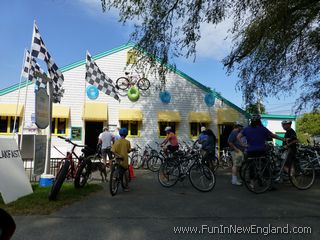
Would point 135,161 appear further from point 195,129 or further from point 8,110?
point 8,110

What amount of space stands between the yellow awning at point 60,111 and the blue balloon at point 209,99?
25.9ft

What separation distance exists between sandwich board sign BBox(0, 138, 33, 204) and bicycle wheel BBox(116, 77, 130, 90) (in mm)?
11149

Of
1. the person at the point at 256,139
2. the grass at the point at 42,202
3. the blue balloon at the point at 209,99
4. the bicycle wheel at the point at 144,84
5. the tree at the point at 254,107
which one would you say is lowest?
the grass at the point at 42,202

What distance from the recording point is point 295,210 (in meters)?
6.40

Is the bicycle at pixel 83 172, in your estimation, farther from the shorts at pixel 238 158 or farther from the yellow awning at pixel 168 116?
the yellow awning at pixel 168 116

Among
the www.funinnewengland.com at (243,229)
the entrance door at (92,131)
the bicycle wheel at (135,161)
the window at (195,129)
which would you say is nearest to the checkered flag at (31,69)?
the bicycle wheel at (135,161)

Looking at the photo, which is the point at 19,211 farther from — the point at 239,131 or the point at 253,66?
the point at 253,66

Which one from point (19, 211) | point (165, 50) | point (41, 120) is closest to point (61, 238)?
point (19, 211)

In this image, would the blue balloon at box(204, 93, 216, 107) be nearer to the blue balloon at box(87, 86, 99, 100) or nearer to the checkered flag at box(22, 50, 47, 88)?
the blue balloon at box(87, 86, 99, 100)

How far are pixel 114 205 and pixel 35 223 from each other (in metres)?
1.78

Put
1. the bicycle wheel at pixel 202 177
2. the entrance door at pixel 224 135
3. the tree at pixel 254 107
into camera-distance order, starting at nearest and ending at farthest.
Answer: the bicycle wheel at pixel 202 177 < the tree at pixel 254 107 < the entrance door at pixel 224 135

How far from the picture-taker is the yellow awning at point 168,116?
19.3 metres

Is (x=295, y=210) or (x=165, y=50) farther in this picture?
(x=165, y=50)

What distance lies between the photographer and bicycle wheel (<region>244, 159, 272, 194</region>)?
8180mm
